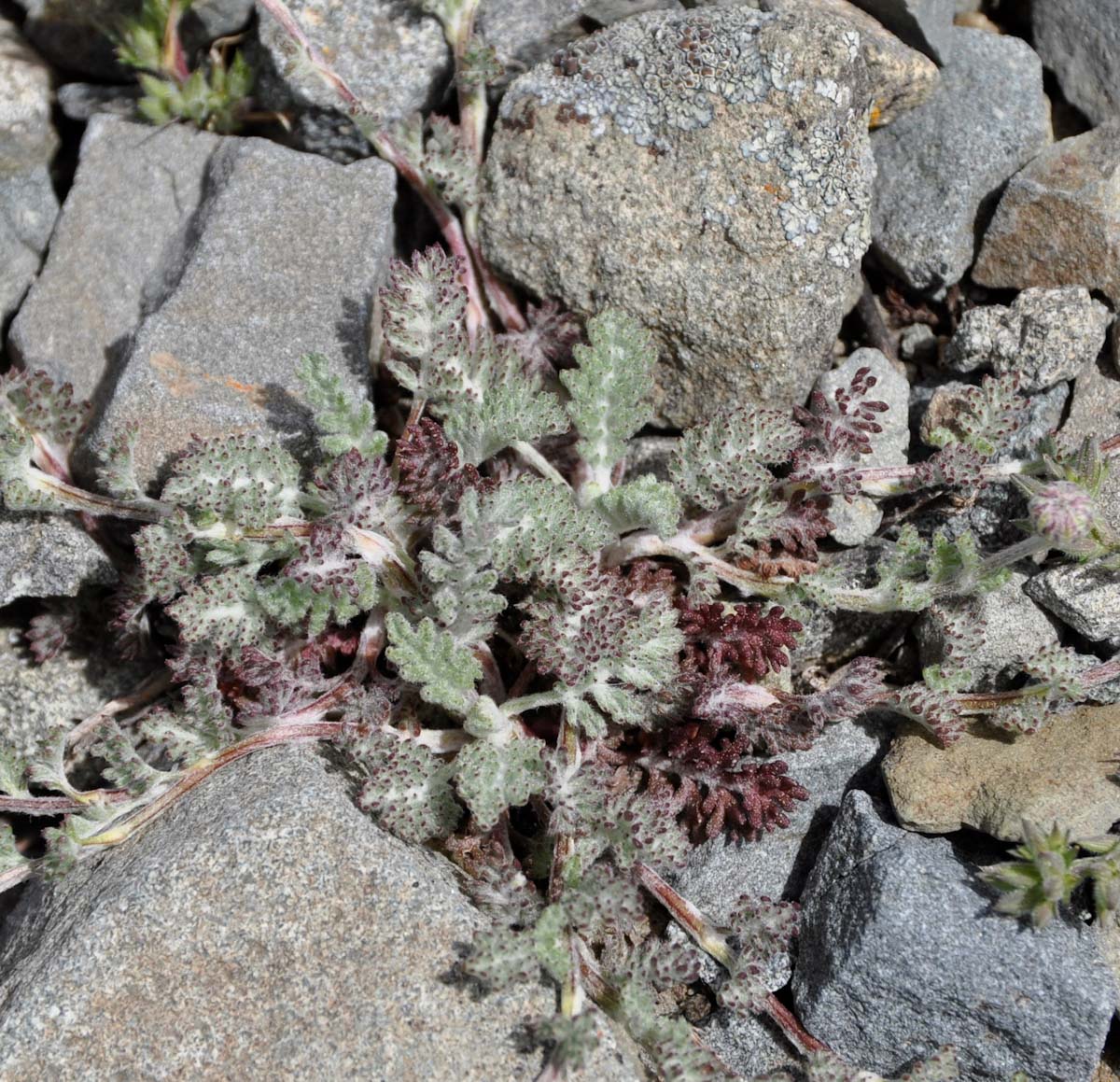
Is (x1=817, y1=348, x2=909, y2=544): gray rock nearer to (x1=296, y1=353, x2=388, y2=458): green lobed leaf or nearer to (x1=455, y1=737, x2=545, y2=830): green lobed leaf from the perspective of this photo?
(x1=455, y1=737, x2=545, y2=830): green lobed leaf

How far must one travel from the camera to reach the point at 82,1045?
3.80 meters

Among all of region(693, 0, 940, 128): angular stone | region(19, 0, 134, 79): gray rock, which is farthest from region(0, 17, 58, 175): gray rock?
region(693, 0, 940, 128): angular stone

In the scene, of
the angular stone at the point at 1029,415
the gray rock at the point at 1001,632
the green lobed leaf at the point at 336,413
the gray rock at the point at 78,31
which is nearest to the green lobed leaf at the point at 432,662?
the green lobed leaf at the point at 336,413

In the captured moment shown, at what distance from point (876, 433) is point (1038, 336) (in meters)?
0.86

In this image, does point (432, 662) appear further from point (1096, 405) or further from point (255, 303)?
point (1096, 405)

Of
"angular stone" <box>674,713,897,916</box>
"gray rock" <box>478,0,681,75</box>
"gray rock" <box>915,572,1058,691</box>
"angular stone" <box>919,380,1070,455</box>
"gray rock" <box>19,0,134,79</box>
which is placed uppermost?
"gray rock" <box>478,0,681,75</box>

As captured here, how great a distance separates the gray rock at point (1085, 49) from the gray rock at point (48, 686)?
529cm

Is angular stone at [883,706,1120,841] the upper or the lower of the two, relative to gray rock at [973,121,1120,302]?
lower

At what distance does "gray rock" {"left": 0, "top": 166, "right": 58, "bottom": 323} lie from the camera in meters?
5.52

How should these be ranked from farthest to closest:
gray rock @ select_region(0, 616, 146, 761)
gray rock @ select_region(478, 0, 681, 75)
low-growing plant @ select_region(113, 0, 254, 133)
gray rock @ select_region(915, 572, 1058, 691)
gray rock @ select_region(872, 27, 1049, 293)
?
low-growing plant @ select_region(113, 0, 254, 133) < gray rock @ select_region(478, 0, 681, 75) < gray rock @ select_region(872, 27, 1049, 293) < gray rock @ select_region(0, 616, 146, 761) < gray rock @ select_region(915, 572, 1058, 691)

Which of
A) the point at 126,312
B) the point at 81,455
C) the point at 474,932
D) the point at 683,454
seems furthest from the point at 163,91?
the point at 474,932

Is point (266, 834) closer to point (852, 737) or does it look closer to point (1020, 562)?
point (852, 737)

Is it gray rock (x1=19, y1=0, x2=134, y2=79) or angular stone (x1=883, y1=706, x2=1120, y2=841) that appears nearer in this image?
angular stone (x1=883, y1=706, x2=1120, y2=841)

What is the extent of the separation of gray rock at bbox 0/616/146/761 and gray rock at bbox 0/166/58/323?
1.65 m
